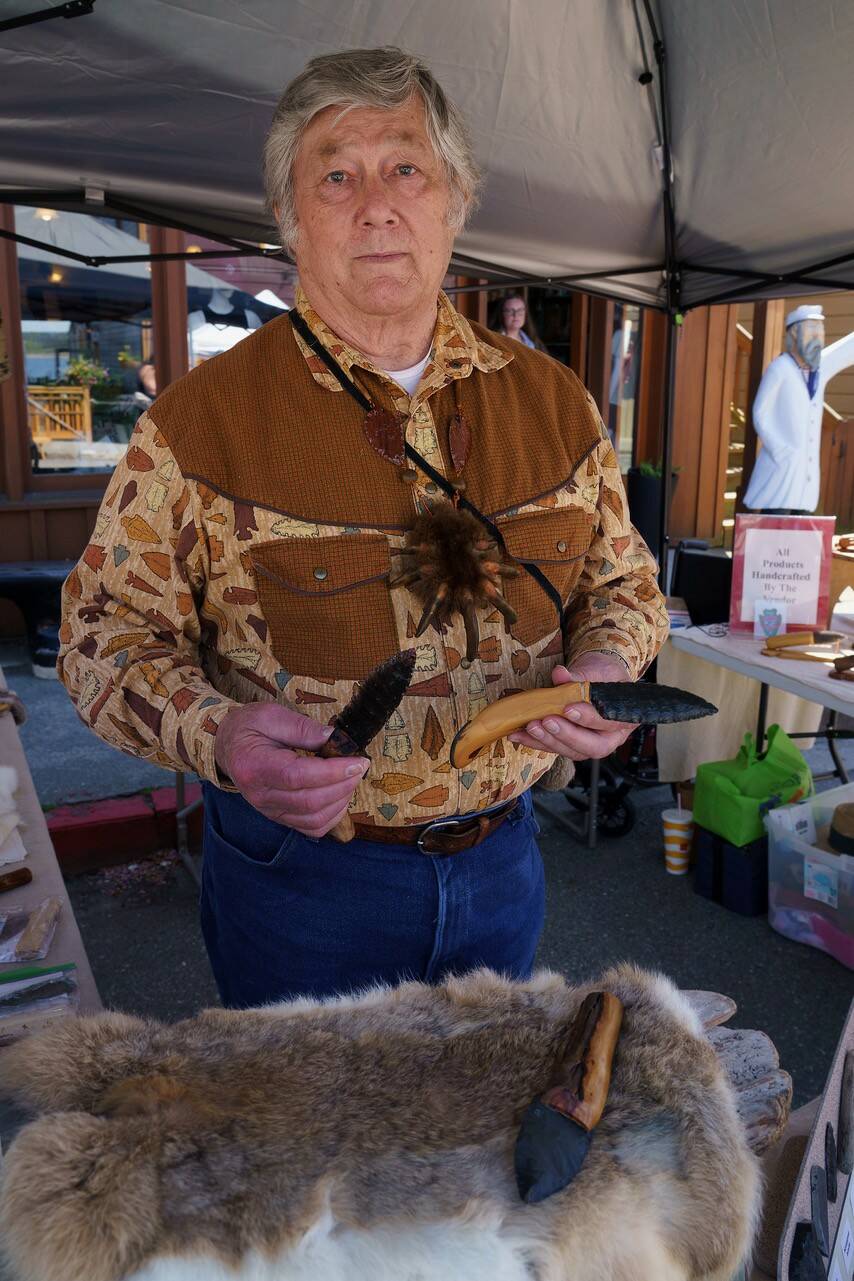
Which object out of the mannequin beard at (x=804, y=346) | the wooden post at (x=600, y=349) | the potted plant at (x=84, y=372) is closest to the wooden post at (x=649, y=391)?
the wooden post at (x=600, y=349)

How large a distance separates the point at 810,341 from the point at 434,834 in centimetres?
552

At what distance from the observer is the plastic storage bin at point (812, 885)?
3441 millimetres

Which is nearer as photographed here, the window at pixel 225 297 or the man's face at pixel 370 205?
the man's face at pixel 370 205

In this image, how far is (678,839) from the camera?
161 inches

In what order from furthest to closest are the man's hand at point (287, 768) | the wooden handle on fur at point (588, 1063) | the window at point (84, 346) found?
the window at point (84, 346) → the man's hand at point (287, 768) → the wooden handle on fur at point (588, 1063)

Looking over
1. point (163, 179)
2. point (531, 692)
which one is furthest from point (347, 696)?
point (163, 179)

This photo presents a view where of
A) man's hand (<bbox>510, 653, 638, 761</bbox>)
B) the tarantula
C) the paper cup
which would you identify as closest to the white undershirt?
the tarantula

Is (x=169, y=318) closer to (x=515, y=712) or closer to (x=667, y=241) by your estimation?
(x=667, y=241)

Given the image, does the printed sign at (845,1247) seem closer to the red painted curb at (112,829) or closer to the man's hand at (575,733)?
the man's hand at (575,733)

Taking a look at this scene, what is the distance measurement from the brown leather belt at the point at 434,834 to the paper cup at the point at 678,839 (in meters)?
2.65

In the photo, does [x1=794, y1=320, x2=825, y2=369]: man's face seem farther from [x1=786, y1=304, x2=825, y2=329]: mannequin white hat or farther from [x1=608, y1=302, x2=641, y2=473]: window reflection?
[x1=608, y1=302, x2=641, y2=473]: window reflection

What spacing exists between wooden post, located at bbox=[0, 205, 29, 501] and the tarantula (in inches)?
251

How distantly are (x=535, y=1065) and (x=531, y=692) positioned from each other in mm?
544

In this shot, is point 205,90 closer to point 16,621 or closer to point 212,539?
point 212,539
